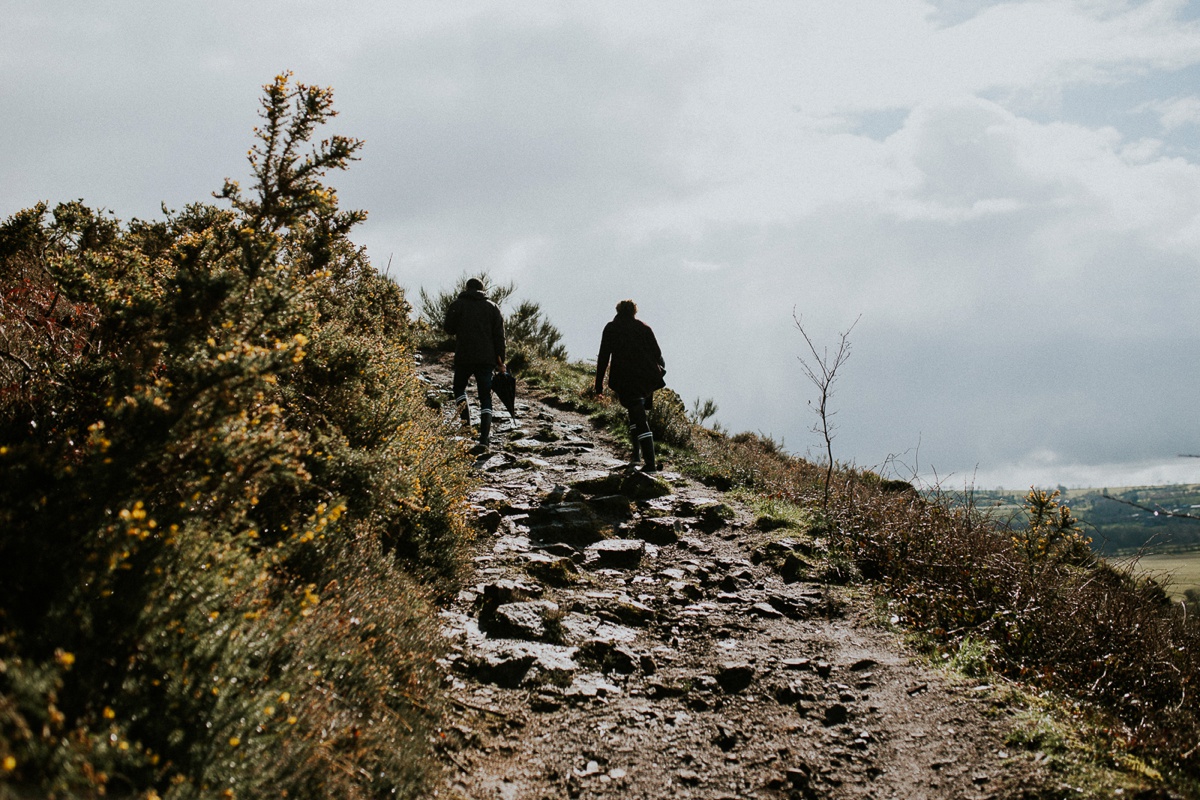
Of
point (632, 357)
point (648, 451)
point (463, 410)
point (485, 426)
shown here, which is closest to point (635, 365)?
point (632, 357)

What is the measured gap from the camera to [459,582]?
6156mm

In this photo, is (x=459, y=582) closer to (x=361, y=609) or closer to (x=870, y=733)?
(x=361, y=609)

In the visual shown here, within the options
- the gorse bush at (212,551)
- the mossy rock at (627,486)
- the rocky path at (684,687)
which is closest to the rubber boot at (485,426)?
the mossy rock at (627,486)

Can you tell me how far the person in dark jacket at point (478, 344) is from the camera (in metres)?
11.3

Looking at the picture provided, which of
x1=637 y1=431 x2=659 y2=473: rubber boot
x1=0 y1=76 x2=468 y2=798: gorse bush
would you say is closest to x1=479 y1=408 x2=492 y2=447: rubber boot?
x1=637 y1=431 x2=659 y2=473: rubber boot

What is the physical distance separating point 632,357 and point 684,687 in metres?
6.32

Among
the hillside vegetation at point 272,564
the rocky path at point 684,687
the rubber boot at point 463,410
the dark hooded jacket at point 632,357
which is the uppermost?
the dark hooded jacket at point 632,357

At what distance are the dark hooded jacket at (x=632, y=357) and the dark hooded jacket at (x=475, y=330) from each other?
1.82 metres

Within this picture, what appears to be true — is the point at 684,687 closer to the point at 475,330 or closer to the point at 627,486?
the point at 627,486

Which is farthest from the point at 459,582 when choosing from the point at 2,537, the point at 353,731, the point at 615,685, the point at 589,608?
the point at 2,537

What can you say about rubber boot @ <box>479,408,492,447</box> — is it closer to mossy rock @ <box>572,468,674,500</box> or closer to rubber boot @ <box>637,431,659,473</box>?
mossy rock @ <box>572,468,674,500</box>

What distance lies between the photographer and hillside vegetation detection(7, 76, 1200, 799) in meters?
2.62

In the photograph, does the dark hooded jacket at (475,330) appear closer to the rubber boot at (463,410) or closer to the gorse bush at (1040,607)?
the rubber boot at (463,410)

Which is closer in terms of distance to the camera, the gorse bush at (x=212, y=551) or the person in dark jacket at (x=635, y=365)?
the gorse bush at (x=212, y=551)
